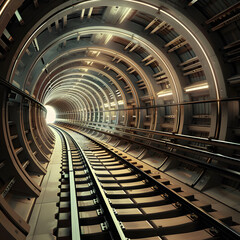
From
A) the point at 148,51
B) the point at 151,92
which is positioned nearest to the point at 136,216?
the point at 148,51

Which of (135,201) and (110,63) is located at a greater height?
(110,63)

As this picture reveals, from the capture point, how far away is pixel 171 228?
124 inches

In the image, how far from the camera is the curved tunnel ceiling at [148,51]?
5539mm

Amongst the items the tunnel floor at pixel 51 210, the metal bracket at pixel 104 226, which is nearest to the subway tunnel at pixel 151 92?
the tunnel floor at pixel 51 210

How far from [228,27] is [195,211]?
525 centimetres

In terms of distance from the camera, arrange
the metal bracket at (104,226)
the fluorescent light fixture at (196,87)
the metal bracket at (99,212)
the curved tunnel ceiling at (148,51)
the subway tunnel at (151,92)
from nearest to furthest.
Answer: the metal bracket at (104,226) < the metal bracket at (99,212) < the subway tunnel at (151,92) < the curved tunnel ceiling at (148,51) < the fluorescent light fixture at (196,87)

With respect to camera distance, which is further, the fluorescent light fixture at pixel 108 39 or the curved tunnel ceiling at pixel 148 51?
the fluorescent light fixture at pixel 108 39

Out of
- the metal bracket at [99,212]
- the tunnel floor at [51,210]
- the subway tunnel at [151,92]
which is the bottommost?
the tunnel floor at [51,210]

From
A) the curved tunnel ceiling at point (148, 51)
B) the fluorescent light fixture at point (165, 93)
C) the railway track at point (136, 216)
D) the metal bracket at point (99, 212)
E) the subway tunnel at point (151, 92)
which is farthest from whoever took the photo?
the fluorescent light fixture at point (165, 93)

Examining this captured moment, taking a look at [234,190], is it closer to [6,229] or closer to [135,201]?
[135,201]

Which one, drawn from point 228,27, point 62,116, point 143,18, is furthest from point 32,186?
point 62,116

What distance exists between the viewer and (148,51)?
857 centimetres

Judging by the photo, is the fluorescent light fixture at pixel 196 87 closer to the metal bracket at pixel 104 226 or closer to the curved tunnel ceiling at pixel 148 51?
the curved tunnel ceiling at pixel 148 51

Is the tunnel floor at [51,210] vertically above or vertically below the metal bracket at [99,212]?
below
